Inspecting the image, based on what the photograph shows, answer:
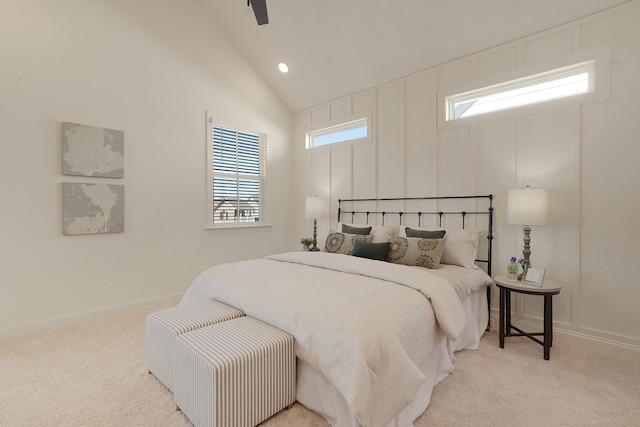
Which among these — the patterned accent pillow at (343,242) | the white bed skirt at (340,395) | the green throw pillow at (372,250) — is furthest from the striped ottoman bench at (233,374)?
the patterned accent pillow at (343,242)

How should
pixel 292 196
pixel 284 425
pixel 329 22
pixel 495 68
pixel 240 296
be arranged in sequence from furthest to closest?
pixel 292 196 < pixel 329 22 < pixel 495 68 < pixel 240 296 < pixel 284 425

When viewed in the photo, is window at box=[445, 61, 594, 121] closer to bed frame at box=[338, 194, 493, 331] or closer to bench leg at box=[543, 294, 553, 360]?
bed frame at box=[338, 194, 493, 331]

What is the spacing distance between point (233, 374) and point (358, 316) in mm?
682

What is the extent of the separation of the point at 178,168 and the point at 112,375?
7.97 feet

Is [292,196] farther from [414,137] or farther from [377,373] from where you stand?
[377,373]

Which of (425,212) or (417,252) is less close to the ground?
(425,212)

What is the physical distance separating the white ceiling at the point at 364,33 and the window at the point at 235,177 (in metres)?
1.08

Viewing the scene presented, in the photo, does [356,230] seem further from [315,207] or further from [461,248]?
[461,248]

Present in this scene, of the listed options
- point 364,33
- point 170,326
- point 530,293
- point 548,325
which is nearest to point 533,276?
point 530,293

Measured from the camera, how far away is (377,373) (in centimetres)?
146

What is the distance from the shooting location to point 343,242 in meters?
3.42

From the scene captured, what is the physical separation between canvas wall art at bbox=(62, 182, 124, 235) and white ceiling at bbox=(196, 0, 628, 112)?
8.58ft

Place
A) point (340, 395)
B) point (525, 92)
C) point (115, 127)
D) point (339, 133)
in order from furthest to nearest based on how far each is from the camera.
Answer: point (339, 133) < point (115, 127) < point (525, 92) < point (340, 395)

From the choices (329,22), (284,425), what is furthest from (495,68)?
(284,425)
